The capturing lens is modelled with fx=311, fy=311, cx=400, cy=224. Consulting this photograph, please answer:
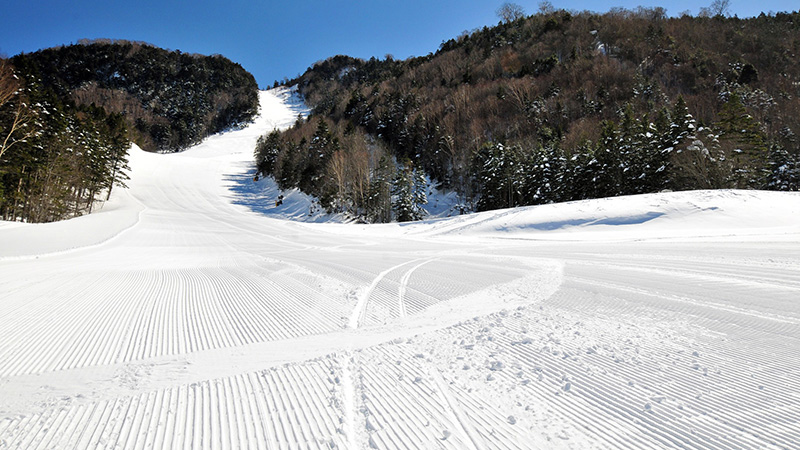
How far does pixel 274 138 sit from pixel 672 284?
6284cm

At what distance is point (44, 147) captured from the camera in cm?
2067

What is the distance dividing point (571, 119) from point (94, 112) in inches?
2625

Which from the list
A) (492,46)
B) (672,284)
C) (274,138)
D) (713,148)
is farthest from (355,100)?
(672,284)

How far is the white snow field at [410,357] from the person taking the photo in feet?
5.65

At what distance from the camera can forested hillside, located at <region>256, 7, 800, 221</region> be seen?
24.4m

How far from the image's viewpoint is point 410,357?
2.59 m

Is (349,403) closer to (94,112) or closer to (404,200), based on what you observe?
(404,200)

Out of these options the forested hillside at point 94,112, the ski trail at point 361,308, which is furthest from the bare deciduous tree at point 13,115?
the ski trail at point 361,308

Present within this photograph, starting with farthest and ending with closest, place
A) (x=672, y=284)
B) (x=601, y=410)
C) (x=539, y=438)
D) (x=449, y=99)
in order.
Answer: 1. (x=449, y=99)
2. (x=672, y=284)
3. (x=601, y=410)
4. (x=539, y=438)

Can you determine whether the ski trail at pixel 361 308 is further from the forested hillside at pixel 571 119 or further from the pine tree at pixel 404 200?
the pine tree at pixel 404 200

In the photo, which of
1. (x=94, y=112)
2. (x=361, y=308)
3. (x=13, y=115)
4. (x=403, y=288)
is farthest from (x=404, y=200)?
(x=94, y=112)

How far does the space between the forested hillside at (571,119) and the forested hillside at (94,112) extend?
2151 centimetres

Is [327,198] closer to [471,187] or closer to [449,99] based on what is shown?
[471,187]

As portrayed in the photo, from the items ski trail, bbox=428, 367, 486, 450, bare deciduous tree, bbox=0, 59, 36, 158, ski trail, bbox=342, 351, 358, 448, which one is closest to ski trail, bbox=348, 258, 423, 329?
ski trail, bbox=342, 351, 358, 448
